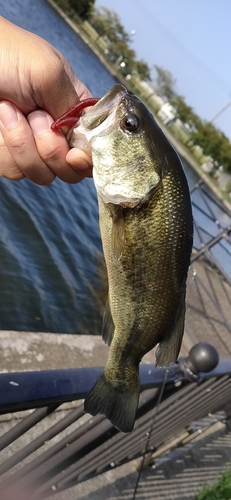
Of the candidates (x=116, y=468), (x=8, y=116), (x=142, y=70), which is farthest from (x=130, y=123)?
(x=142, y=70)

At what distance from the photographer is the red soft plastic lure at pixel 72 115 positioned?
160 cm

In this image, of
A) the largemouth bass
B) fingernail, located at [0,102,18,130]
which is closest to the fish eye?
the largemouth bass

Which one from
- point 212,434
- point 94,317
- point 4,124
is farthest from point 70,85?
point 94,317

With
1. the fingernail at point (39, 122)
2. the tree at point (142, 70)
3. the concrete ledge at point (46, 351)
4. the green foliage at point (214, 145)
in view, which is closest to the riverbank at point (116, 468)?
the concrete ledge at point (46, 351)

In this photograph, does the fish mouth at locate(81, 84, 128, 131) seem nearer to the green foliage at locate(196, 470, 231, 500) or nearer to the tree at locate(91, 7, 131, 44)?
the green foliage at locate(196, 470, 231, 500)

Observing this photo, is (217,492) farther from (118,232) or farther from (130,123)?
(130,123)

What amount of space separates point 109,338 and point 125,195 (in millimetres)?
706

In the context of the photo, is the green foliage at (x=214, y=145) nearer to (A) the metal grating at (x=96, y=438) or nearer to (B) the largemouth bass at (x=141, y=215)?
(A) the metal grating at (x=96, y=438)

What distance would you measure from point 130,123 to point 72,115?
260 mm

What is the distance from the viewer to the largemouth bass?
170 cm

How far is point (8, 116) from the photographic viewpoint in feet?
5.41

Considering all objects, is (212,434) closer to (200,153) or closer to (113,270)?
(113,270)

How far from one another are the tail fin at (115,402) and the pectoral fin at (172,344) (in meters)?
0.28

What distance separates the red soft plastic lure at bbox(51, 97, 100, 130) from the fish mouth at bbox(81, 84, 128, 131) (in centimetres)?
3
